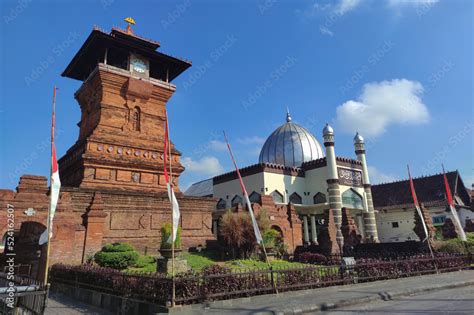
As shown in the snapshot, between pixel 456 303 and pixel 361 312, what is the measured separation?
111 inches

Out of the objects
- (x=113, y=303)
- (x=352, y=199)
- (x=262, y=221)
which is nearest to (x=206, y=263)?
(x=262, y=221)

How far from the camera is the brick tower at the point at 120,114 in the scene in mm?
20844

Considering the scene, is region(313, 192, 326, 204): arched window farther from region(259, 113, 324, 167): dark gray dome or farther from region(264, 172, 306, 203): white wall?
region(259, 113, 324, 167): dark gray dome

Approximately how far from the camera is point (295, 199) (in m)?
37.0

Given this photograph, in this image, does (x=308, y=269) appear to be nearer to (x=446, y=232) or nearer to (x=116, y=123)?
(x=116, y=123)

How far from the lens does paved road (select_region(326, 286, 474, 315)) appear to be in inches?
303

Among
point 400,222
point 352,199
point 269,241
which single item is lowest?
point 269,241

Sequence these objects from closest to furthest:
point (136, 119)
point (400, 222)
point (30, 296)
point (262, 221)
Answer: point (30, 296) < point (262, 221) < point (136, 119) < point (400, 222)

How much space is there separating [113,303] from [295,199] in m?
29.7

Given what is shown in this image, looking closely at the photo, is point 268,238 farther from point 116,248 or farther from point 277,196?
point 277,196

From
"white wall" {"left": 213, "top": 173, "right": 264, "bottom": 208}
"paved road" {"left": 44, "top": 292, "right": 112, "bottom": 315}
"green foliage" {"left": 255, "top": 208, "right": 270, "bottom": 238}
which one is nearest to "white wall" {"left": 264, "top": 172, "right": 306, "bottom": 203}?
"white wall" {"left": 213, "top": 173, "right": 264, "bottom": 208}

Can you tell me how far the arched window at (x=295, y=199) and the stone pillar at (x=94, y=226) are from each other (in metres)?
23.3

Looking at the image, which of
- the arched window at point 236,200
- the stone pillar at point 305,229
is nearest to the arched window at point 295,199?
the stone pillar at point 305,229

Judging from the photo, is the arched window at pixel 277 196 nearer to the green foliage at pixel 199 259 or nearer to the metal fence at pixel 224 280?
the green foliage at pixel 199 259
